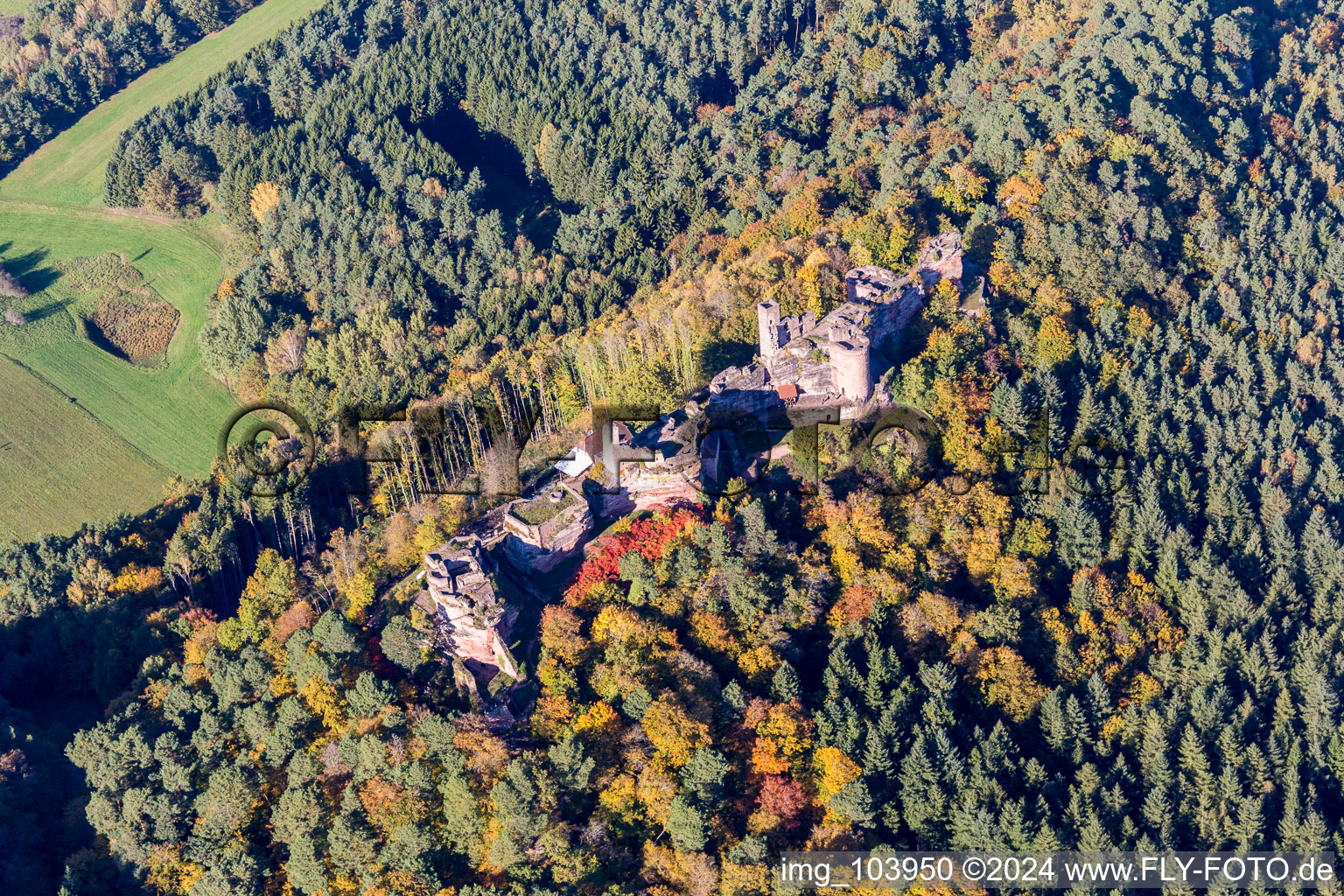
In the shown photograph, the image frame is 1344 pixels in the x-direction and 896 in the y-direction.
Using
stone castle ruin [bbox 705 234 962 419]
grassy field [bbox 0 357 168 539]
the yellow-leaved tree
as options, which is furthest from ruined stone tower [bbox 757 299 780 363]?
the yellow-leaved tree

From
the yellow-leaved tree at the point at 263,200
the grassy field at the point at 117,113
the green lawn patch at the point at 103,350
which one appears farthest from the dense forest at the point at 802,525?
the grassy field at the point at 117,113

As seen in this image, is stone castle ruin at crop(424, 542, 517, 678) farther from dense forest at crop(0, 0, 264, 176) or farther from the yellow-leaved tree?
dense forest at crop(0, 0, 264, 176)

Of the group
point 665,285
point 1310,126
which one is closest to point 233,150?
point 665,285

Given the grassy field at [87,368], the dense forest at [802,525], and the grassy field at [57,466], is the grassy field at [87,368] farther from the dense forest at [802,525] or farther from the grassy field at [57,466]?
the dense forest at [802,525]

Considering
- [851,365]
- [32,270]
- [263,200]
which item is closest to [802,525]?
[851,365]

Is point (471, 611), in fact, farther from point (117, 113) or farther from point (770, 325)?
point (117, 113)
